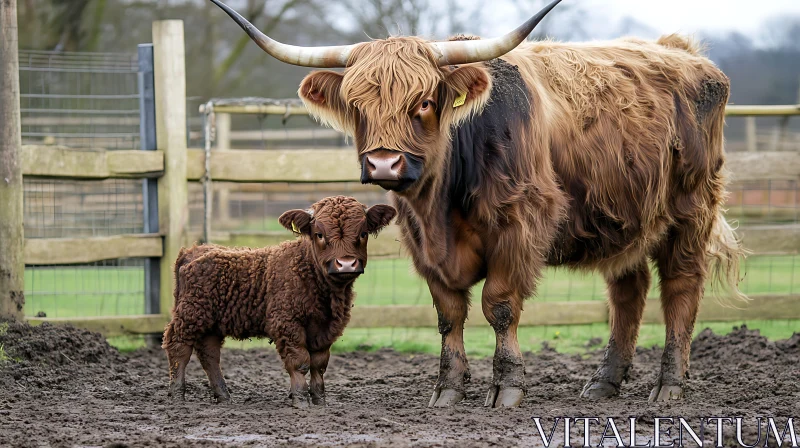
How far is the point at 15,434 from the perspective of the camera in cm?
401

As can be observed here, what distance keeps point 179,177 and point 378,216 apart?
2.88m

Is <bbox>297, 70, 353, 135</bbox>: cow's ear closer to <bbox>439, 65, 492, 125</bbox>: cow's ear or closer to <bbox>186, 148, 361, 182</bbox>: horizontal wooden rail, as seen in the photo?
<bbox>439, 65, 492, 125</bbox>: cow's ear

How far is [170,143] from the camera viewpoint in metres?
7.23

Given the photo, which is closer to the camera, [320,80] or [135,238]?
[320,80]

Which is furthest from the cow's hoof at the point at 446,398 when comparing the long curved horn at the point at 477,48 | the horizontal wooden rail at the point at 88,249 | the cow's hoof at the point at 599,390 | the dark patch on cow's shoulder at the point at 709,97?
the horizontal wooden rail at the point at 88,249

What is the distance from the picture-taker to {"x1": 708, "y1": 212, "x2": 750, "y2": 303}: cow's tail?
20.0ft

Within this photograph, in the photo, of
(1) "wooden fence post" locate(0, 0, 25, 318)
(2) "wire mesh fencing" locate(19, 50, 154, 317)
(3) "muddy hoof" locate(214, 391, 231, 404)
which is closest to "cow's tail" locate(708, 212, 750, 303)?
(3) "muddy hoof" locate(214, 391, 231, 404)

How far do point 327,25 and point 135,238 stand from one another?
14922 mm

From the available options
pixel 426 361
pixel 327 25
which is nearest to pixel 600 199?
pixel 426 361

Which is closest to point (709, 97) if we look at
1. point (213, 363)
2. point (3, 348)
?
point (213, 363)

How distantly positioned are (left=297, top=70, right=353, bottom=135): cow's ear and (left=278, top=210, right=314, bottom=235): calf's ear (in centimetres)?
51

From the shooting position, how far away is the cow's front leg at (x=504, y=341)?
4.92 meters

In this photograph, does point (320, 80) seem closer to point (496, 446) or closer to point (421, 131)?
point (421, 131)

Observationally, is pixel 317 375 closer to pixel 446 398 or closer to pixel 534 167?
pixel 446 398
